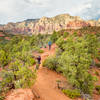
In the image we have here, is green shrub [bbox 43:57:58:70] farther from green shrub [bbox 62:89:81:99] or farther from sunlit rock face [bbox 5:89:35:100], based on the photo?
sunlit rock face [bbox 5:89:35:100]

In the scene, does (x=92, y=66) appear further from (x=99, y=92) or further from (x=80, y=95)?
(x=80, y=95)

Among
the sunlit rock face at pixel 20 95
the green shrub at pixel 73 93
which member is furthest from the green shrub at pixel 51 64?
the sunlit rock face at pixel 20 95

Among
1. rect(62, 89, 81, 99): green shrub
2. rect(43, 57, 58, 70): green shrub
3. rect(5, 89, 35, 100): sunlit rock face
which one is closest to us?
rect(5, 89, 35, 100): sunlit rock face

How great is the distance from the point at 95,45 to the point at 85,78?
12873mm

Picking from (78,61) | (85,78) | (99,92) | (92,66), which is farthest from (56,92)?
(92,66)

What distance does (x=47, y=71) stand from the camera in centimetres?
1212

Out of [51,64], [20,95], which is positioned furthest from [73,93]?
[51,64]

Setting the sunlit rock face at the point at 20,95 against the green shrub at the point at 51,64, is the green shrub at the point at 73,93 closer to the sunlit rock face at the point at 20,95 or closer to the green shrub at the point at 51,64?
the sunlit rock face at the point at 20,95

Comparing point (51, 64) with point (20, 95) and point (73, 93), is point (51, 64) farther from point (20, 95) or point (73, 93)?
point (20, 95)

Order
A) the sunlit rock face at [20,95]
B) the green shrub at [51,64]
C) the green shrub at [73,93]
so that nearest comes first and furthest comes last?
the sunlit rock face at [20,95], the green shrub at [73,93], the green shrub at [51,64]

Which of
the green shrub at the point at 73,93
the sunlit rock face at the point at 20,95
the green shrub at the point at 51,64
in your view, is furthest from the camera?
the green shrub at the point at 51,64

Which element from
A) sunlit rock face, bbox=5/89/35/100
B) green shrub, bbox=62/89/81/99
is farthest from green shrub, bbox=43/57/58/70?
sunlit rock face, bbox=5/89/35/100

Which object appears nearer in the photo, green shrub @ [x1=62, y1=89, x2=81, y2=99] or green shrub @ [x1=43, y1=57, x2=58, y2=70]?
green shrub @ [x1=62, y1=89, x2=81, y2=99]

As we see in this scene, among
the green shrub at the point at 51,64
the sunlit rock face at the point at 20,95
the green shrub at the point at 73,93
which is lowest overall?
the green shrub at the point at 73,93
